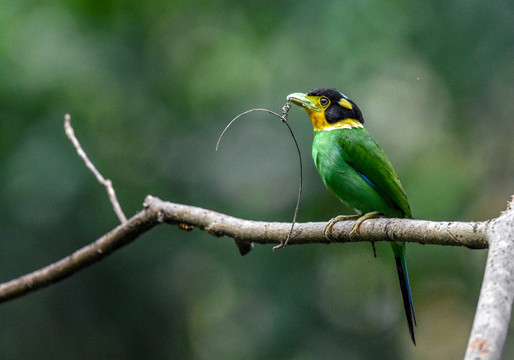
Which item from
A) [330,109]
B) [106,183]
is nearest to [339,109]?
[330,109]

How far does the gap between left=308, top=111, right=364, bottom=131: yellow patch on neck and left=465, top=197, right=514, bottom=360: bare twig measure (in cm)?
179

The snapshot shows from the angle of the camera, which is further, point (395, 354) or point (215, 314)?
point (215, 314)

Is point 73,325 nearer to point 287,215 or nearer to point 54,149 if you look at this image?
point 54,149

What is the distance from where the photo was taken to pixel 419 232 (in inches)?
80.1

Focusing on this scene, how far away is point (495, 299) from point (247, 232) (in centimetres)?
143

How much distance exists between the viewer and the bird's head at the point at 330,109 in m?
3.39

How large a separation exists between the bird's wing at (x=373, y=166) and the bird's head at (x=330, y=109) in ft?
0.44

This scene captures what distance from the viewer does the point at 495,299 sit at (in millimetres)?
1256

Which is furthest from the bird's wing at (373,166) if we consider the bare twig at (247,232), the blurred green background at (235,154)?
the blurred green background at (235,154)

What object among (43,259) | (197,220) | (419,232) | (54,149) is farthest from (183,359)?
(419,232)

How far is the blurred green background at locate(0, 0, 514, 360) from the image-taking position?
5652 mm

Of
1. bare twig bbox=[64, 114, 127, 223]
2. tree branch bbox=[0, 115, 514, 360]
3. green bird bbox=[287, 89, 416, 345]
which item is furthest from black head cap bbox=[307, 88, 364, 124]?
bare twig bbox=[64, 114, 127, 223]

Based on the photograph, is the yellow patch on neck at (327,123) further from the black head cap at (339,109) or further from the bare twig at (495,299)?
the bare twig at (495,299)

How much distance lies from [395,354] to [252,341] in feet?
4.49
